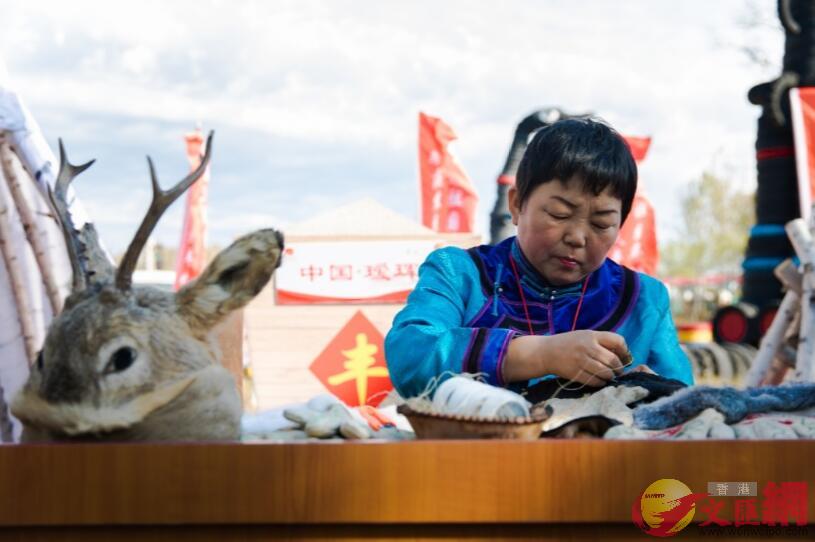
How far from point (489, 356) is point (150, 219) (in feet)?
1.88

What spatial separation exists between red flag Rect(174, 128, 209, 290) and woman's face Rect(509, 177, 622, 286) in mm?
6560

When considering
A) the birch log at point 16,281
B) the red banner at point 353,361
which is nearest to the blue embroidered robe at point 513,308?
the birch log at point 16,281

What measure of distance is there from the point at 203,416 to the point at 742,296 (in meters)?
7.26

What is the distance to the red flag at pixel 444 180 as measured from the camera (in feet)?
27.3

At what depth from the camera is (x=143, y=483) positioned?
3.23ft

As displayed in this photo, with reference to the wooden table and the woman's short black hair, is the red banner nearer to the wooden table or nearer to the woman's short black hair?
the woman's short black hair

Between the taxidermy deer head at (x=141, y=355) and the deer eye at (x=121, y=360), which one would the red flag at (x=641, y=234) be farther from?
the deer eye at (x=121, y=360)

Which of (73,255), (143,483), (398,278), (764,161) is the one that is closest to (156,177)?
(73,255)

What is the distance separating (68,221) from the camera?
132 cm

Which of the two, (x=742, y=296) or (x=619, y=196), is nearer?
(x=619, y=196)

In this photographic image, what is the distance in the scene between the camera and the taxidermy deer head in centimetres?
108

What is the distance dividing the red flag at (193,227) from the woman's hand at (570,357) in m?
6.70

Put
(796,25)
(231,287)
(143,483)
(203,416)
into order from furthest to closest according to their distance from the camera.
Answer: (796,25) < (231,287) < (203,416) < (143,483)

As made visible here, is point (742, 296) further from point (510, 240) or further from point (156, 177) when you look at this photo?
point (156, 177)
